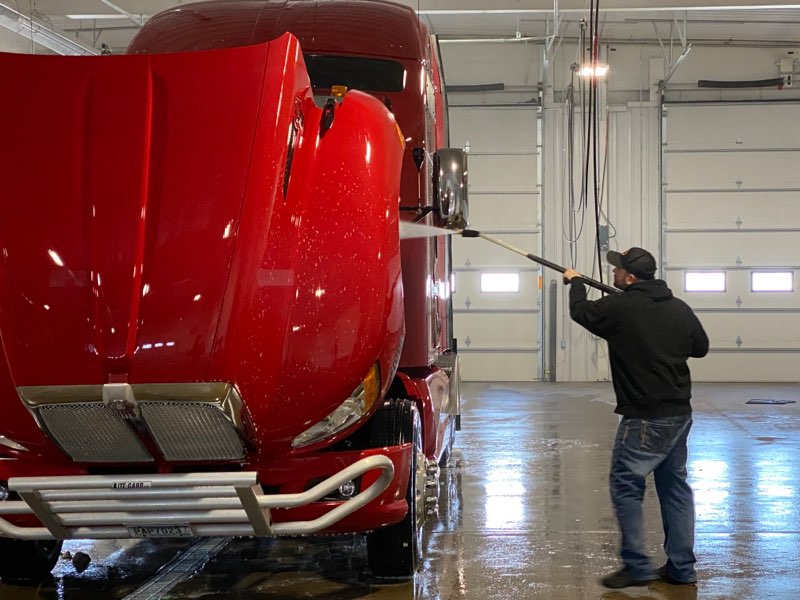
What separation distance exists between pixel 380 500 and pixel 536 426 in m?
7.15

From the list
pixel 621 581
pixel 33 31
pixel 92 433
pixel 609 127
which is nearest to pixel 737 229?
A: pixel 609 127

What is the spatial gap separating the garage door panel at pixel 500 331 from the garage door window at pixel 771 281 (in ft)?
12.7

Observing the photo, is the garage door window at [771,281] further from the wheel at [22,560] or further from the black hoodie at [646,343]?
the wheel at [22,560]

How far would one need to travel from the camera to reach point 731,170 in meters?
17.3

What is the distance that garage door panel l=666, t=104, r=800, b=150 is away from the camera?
17.1 meters

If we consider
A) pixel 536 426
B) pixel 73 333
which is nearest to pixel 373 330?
pixel 73 333

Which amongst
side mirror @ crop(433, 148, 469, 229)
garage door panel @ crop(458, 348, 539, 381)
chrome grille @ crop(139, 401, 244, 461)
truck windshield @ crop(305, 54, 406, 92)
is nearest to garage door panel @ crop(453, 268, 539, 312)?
garage door panel @ crop(458, 348, 539, 381)

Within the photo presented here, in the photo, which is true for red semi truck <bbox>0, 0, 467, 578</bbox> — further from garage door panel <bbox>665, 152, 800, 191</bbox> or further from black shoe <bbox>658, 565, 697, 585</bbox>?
garage door panel <bbox>665, 152, 800, 191</bbox>

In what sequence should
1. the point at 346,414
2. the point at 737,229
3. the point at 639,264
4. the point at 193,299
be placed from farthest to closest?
the point at 737,229 → the point at 639,264 → the point at 346,414 → the point at 193,299

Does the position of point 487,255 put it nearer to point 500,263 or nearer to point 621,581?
point 500,263

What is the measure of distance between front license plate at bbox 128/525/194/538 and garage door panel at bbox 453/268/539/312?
13797 mm

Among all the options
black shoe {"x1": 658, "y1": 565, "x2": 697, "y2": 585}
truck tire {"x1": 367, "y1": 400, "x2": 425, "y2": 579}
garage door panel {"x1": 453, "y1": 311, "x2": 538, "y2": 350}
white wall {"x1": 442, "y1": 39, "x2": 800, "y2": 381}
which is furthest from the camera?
garage door panel {"x1": 453, "y1": 311, "x2": 538, "y2": 350}

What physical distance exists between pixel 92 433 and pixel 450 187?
2.20 meters

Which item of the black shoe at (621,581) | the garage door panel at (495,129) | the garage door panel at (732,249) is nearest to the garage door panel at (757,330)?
the garage door panel at (732,249)
